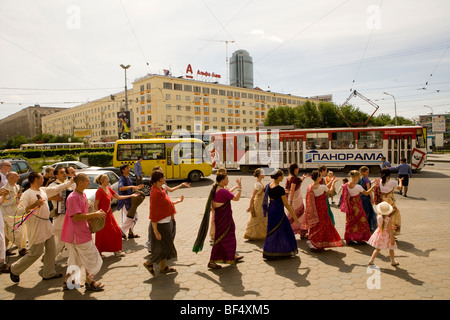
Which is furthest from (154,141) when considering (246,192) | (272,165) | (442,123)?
(442,123)

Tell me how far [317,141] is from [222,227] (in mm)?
17308

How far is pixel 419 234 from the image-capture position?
7.25 meters

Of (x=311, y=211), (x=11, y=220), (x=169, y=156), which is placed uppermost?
(x=169, y=156)

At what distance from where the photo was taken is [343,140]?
20.7 meters

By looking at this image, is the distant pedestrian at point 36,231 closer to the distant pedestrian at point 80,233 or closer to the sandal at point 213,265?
the distant pedestrian at point 80,233

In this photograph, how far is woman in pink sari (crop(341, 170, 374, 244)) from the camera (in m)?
6.49

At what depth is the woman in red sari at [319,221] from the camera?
242 inches

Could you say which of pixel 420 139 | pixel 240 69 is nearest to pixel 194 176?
pixel 420 139

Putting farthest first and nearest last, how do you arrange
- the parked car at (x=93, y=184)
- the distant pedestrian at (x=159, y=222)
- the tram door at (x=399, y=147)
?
1. the tram door at (x=399, y=147)
2. the parked car at (x=93, y=184)
3. the distant pedestrian at (x=159, y=222)

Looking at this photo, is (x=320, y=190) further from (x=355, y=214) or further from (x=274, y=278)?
(x=274, y=278)

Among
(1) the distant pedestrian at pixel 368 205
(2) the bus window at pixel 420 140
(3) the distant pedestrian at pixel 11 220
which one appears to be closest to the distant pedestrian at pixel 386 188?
(1) the distant pedestrian at pixel 368 205

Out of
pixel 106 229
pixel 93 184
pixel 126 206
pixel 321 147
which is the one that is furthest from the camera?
pixel 321 147

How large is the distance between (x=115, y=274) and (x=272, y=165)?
59.4ft
